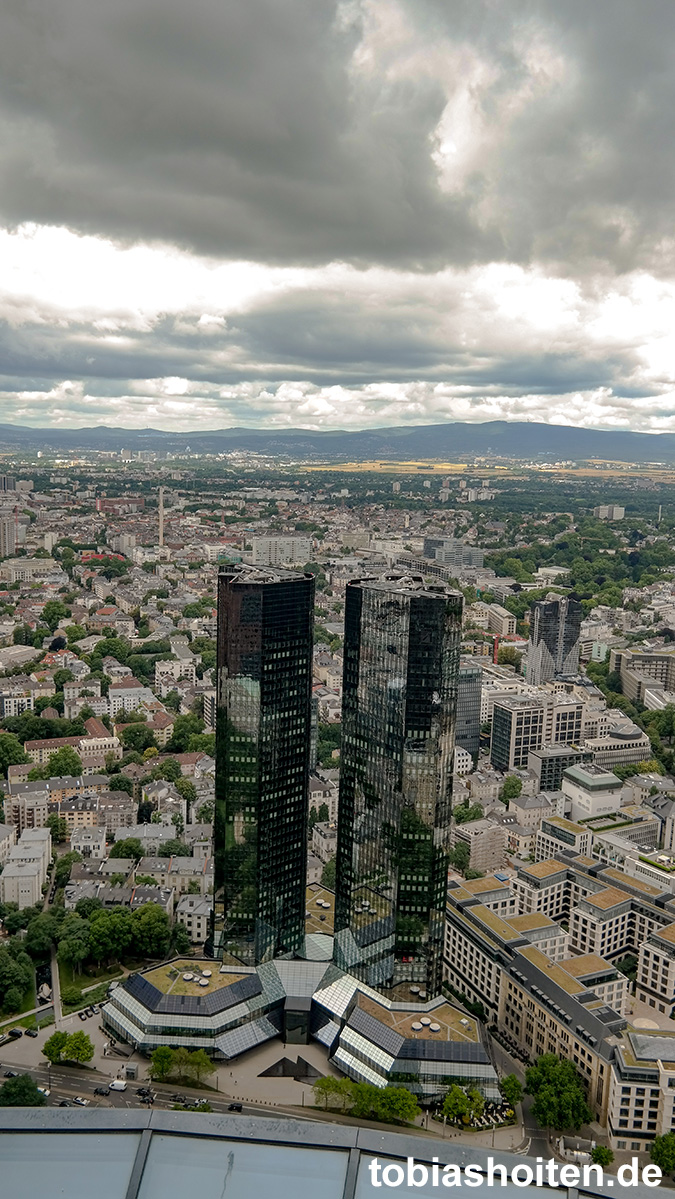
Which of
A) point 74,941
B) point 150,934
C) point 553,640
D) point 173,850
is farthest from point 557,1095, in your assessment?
point 553,640

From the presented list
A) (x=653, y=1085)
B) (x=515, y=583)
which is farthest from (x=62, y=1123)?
(x=515, y=583)

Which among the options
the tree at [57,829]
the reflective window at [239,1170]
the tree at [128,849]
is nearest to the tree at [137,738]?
the tree at [57,829]

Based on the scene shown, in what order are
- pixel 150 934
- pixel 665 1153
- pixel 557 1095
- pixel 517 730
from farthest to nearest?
pixel 517 730, pixel 150 934, pixel 557 1095, pixel 665 1153

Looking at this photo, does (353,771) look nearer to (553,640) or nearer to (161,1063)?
(161,1063)

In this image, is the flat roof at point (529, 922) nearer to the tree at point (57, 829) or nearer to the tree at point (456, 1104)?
the tree at point (456, 1104)

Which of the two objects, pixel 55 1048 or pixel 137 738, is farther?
A: pixel 137 738

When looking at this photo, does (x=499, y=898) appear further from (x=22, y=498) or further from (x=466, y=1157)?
(x=22, y=498)
